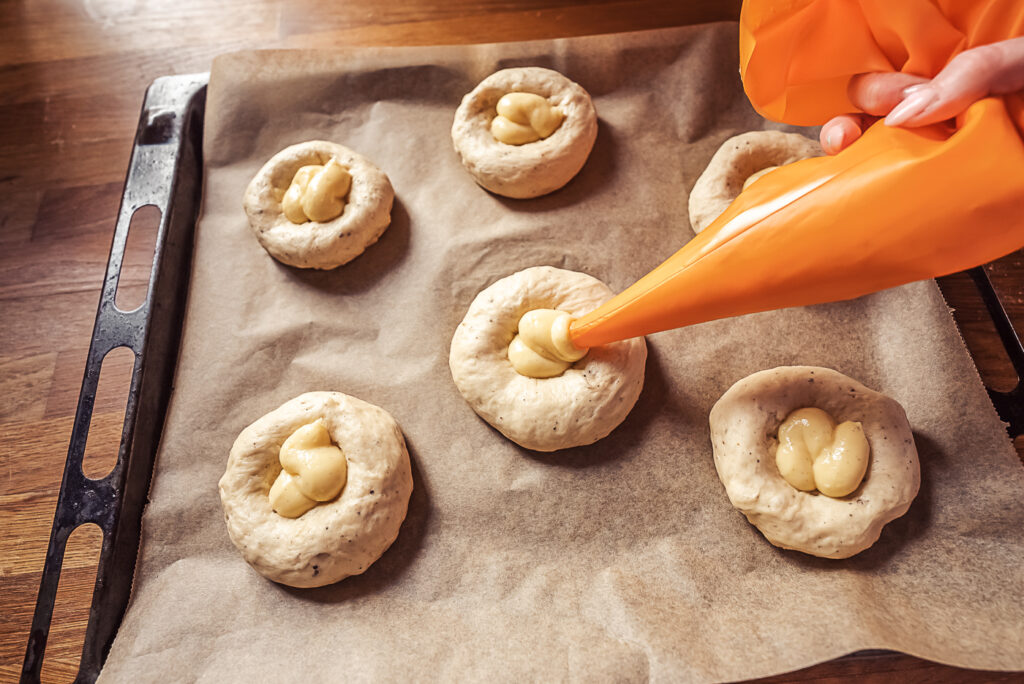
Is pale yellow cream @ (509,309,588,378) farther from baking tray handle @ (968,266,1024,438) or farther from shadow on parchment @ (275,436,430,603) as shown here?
baking tray handle @ (968,266,1024,438)

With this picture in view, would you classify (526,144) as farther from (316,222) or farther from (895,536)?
(895,536)

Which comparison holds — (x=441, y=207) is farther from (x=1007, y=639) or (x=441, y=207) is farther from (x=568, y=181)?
(x=1007, y=639)

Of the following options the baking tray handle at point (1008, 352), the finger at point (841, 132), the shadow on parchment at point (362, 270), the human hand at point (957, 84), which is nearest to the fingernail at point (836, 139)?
the finger at point (841, 132)

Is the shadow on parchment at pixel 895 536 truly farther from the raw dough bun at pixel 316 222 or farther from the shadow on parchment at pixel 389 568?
the raw dough bun at pixel 316 222

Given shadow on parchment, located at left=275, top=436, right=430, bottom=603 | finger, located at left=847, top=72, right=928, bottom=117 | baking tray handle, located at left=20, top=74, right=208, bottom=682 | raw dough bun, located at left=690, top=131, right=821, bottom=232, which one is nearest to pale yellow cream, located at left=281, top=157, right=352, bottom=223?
baking tray handle, located at left=20, top=74, right=208, bottom=682

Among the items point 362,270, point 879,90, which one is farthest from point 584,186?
point 879,90

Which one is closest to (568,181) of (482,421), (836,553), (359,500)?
(482,421)
